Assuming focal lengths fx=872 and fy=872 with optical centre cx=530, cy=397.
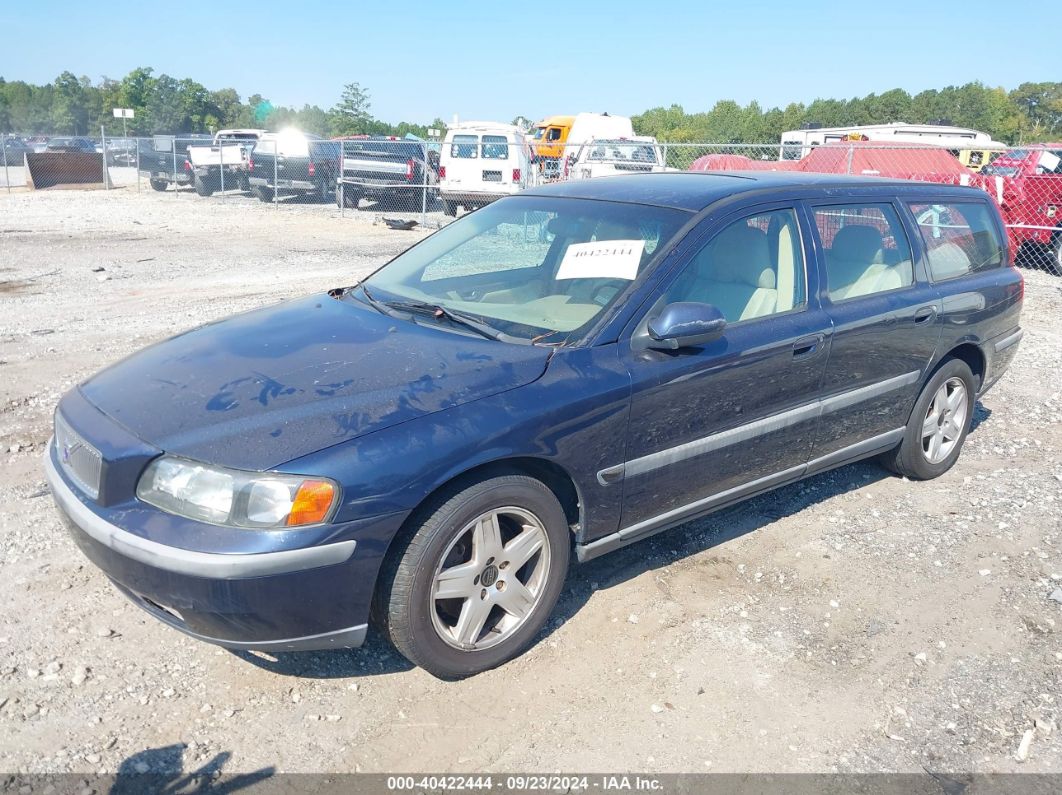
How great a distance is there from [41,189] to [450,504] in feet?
90.2

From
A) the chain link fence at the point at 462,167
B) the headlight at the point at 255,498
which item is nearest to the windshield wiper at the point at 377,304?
the headlight at the point at 255,498

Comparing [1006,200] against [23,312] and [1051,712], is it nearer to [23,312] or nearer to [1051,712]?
→ [1051,712]

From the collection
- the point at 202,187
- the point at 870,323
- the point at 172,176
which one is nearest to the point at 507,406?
the point at 870,323

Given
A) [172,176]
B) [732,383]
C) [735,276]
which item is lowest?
[732,383]

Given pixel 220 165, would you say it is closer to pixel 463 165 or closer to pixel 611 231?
pixel 463 165

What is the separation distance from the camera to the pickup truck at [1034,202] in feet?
41.3

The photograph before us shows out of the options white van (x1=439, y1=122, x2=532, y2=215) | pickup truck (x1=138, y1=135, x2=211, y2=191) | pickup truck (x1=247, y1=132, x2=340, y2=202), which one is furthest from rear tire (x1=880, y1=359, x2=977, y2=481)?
pickup truck (x1=138, y1=135, x2=211, y2=191)

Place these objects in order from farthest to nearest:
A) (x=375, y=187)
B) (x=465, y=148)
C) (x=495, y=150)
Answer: (x=375, y=187) < (x=465, y=148) < (x=495, y=150)

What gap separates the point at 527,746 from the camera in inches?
113

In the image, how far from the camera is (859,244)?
14.6 feet

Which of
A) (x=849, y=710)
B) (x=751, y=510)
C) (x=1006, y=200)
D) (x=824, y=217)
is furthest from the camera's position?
(x=1006, y=200)

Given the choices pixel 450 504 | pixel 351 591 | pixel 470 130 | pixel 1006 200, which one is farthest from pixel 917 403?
pixel 470 130

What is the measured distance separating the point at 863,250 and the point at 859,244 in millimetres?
37

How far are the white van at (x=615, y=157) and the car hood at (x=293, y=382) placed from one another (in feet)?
46.9
